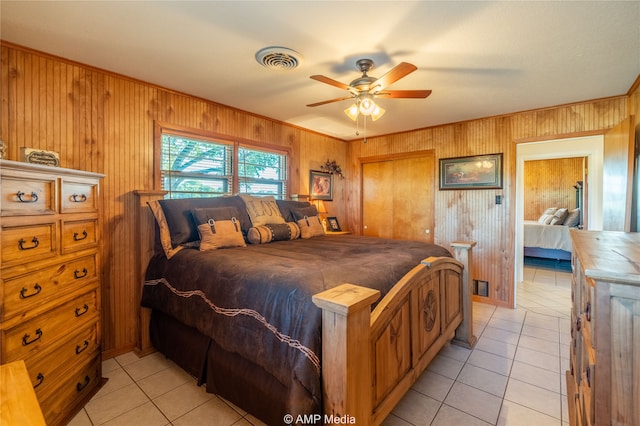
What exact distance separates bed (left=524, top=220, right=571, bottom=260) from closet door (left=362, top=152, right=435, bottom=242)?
3.11 meters

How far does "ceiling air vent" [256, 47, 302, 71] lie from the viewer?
81.3 inches

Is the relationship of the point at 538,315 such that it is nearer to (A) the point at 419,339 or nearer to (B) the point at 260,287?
(A) the point at 419,339

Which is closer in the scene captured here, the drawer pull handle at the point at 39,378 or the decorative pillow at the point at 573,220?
the drawer pull handle at the point at 39,378

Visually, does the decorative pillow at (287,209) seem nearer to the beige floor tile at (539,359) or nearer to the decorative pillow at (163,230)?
the decorative pillow at (163,230)

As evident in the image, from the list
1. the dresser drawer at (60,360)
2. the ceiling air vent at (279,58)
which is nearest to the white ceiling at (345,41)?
the ceiling air vent at (279,58)

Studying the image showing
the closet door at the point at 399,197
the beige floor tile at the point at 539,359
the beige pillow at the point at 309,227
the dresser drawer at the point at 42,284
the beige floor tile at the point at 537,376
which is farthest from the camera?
the closet door at the point at 399,197

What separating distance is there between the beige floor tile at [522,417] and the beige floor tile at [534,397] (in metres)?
0.04

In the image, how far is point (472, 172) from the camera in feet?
12.6

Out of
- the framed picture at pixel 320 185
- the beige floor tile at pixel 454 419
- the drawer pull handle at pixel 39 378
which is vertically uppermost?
the framed picture at pixel 320 185

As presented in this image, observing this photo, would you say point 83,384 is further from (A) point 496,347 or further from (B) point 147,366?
(A) point 496,347

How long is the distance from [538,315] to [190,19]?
4.42m

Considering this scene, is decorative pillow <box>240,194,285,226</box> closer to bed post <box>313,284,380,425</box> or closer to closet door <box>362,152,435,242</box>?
bed post <box>313,284,380,425</box>

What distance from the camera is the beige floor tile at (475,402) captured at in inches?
69.4

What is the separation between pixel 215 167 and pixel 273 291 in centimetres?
220
